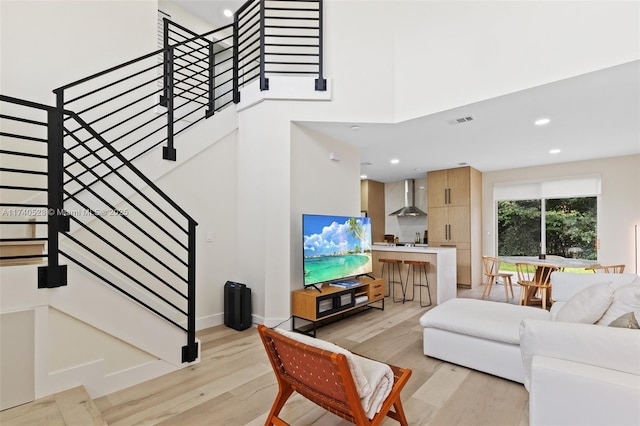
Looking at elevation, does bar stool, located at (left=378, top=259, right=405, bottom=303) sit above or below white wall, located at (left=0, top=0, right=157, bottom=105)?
below

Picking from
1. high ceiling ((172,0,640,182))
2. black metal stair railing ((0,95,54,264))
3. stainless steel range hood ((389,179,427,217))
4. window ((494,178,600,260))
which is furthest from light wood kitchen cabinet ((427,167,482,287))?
black metal stair railing ((0,95,54,264))

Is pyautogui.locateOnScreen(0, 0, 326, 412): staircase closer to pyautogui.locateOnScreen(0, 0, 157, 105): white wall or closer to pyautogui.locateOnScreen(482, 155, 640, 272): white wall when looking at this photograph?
pyautogui.locateOnScreen(0, 0, 157, 105): white wall

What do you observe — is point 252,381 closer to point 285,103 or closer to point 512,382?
point 512,382

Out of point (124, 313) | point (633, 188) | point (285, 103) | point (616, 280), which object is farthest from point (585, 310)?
point (633, 188)

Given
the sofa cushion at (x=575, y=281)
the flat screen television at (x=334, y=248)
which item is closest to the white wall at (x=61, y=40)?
the flat screen television at (x=334, y=248)

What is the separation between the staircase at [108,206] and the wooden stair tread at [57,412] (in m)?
0.08

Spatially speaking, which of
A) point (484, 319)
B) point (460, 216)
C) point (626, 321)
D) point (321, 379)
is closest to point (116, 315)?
point (321, 379)

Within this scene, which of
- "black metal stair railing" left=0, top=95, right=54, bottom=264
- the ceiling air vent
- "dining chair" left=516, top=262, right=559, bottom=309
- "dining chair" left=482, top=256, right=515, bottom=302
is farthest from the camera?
"dining chair" left=482, top=256, right=515, bottom=302

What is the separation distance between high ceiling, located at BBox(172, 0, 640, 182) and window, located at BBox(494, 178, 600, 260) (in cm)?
62

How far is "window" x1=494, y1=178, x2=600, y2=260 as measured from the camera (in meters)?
6.23

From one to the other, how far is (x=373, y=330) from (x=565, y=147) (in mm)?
4566

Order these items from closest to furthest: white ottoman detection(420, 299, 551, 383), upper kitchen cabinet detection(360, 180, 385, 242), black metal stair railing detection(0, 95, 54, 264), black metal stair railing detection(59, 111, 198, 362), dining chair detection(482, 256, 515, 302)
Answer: black metal stair railing detection(59, 111, 198, 362) → white ottoman detection(420, 299, 551, 383) → black metal stair railing detection(0, 95, 54, 264) → dining chair detection(482, 256, 515, 302) → upper kitchen cabinet detection(360, 180, 385, 242)

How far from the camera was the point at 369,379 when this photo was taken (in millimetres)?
1716

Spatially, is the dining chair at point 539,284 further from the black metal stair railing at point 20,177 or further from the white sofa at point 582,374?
the black metal stair railing at point 20,177
